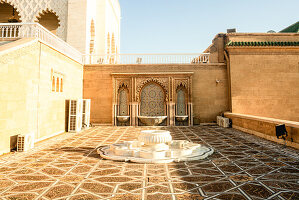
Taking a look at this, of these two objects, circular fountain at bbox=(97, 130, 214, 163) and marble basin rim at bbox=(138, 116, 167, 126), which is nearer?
circular fountain at bbox=(97, 130, 214, 163)

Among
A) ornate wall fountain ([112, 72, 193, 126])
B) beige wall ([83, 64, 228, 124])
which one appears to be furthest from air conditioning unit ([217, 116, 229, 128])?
ornate wall fountain ([112, 72, 193, 126])

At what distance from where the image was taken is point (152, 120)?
32.2ft

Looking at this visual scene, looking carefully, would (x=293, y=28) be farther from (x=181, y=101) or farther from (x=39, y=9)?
(x=39, y=9)

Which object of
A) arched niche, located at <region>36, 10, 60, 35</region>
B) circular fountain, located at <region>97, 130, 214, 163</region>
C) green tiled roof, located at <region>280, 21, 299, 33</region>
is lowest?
circular fountain, located at <region>97, 130, 214, 163</region>

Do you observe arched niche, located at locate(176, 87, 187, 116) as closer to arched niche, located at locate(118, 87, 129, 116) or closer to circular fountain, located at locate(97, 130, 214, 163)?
arched niche, located at locate(118, 87, 129, 116)

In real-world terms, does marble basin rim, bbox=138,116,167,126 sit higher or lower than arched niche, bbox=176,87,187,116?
lower

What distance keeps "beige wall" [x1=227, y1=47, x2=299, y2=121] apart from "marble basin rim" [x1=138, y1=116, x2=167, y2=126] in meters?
3.69

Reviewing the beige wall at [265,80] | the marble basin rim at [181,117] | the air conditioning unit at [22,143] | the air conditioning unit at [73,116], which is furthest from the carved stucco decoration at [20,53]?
the beige wall at [265,80]

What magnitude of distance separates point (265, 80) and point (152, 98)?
5.81 metres

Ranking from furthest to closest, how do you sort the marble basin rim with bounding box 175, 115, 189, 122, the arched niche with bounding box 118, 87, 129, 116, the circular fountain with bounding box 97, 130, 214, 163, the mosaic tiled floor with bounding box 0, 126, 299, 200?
the arched niche with bounding box 118, 87, 129, 116 < the marble basin rim with bounding box 175, 115, 189, 122 < the circular fountain with bounding box 97, 130, 214, 163 < the mosaic tiled floor with bounding box 0, 126, 299, 200

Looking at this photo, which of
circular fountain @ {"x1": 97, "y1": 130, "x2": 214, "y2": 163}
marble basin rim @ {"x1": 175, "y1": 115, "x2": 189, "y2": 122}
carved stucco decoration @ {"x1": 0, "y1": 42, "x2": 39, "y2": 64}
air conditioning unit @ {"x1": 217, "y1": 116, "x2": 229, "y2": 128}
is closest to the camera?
circular fountain @ {"x1": 97, "y1": 130, "x2": 214, "y2": 163}

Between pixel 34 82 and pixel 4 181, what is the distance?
12.2 feet

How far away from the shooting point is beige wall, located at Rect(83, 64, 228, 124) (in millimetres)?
10352

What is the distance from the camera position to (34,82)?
5.93 meters
